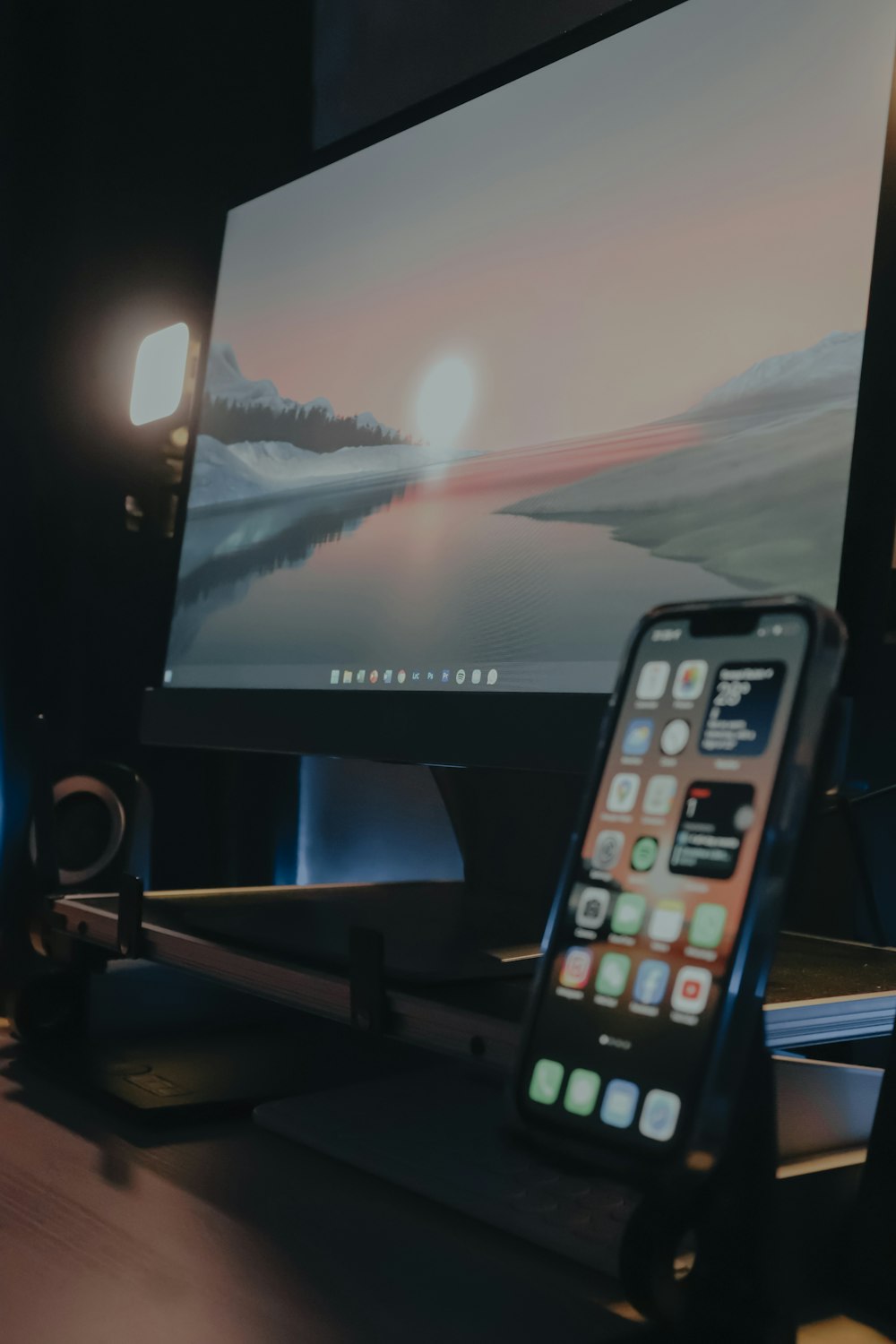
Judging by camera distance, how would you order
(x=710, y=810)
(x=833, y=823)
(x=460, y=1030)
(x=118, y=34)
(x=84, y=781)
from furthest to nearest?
(x=118, y=34) < (x=84, y=781) < (x=833, y=823) < (x=460, y=1030) < (x=710, y=810)

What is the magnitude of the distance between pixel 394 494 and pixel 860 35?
0.34 m

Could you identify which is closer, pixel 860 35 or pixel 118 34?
pixel 860 35

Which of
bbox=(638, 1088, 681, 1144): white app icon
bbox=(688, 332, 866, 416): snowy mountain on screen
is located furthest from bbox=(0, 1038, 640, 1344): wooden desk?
bbox=(688, 332, 866, 416): snowy mountain on screen

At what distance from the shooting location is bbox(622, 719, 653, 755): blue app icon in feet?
1.31

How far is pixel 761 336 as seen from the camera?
57cm

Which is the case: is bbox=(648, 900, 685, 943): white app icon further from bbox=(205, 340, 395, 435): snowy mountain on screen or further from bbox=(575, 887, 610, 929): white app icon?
bbox=(205, 340, 395, 435): snowy mountain on screen

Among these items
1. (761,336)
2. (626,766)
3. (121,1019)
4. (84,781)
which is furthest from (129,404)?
(626,766)

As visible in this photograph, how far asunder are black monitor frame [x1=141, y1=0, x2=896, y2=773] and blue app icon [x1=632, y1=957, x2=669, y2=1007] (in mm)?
193

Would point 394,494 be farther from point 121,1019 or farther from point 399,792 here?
point 399,792

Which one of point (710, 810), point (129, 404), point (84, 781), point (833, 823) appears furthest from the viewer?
point (129, 404)

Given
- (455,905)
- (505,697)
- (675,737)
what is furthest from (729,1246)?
(455,905)

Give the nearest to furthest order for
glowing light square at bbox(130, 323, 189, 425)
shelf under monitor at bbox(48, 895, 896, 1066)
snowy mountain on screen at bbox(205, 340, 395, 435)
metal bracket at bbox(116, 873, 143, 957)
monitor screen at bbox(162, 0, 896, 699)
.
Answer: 1. shelf under monitor at bbox(48, 895, 896, 1066)
2. monitor screen at bbox(162, 0, 896, 699)
3. metal bracket at bbox(116, 873, 143, 957)
4. snowy mountain on screen at bbox(205, 340, 395, 435)
5. glowing light square at bbox(130, 323, 189, 425)

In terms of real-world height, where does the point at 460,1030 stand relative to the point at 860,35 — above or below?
below

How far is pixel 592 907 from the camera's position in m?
0.39
